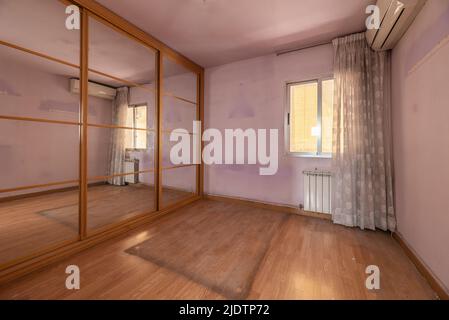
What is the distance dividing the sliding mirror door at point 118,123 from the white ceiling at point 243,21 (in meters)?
0.40

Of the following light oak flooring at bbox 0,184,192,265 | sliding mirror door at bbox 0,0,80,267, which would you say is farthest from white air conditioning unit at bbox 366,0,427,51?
light oak flooring at bbox 0,184,192,265

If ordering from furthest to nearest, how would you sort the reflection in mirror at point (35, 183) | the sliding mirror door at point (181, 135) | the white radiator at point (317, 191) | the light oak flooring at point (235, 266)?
1. the sliding mirror door at point (181, 135)
2. the white radiator at point (317, 191)
3. the reflection in mirror at point (35, 183)
4. the light oak flooring at point (235, 266)

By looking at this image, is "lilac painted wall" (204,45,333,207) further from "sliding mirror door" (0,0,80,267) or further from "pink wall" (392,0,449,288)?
"sliding mirror door" (0,0,80,267)

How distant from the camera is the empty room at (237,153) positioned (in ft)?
4.85

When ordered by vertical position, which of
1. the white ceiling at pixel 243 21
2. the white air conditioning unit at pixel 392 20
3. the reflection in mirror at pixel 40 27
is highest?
the white ceiling at pixel 243 21

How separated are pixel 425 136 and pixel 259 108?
2157 mm

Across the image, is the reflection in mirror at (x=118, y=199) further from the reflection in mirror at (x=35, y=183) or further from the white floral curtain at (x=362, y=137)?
the white floral curtain at (x=362, y=137)

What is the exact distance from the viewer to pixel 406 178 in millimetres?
2006

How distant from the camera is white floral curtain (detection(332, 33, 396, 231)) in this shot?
236cm

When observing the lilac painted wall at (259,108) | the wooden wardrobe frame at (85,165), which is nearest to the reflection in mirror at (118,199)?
the wooden wardrobe frame at (85,165)

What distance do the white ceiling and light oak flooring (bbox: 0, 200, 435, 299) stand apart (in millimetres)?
2630

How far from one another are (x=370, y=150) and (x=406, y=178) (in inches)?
21.0
